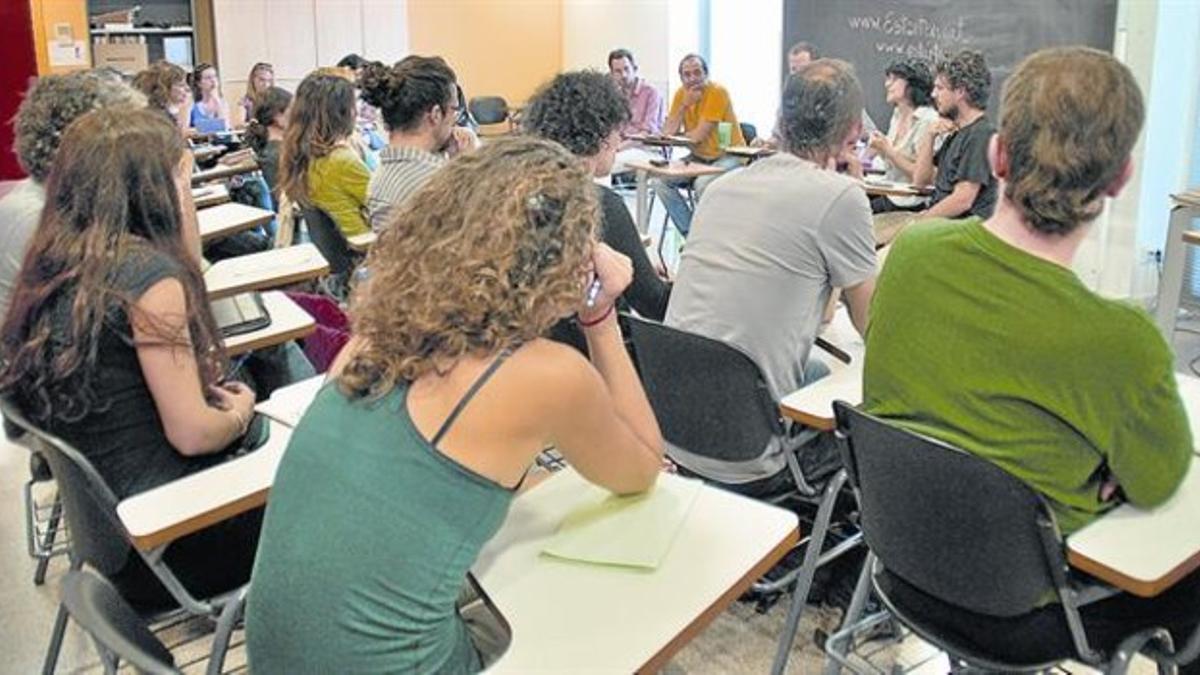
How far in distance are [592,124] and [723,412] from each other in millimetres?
907

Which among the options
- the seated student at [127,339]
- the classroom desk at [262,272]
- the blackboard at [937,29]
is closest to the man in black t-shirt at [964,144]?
the blackboard at [937,29]

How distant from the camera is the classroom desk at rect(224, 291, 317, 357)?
2.30m

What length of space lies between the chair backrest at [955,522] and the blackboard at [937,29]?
3.82 m

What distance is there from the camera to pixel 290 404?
6.34ft

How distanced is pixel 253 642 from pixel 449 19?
9.42 meters

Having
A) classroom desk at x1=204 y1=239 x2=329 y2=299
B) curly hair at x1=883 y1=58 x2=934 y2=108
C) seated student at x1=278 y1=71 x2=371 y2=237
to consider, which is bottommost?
classroom desk at x1=204 y1=239 x2=329 y2=299

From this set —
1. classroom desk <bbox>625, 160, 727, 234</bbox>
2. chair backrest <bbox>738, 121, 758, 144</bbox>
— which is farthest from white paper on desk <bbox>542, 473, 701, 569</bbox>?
chair backrest <bbox>738, 121, 758, 144</bbox>

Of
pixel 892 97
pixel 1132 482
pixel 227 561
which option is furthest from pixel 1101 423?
pixel 892 97

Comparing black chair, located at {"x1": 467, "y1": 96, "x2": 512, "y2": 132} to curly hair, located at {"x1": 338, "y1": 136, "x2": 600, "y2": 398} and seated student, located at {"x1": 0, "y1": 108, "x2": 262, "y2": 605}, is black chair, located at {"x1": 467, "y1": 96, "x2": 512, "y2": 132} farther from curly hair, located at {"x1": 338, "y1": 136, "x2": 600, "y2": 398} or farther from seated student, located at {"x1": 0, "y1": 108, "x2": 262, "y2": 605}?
curly hair, located at {"x1": 338, "y1": 136, "x2": 600, "y2": 398}

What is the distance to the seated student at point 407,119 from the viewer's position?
321 centimetres

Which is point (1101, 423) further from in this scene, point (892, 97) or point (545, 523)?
point (892, 97)

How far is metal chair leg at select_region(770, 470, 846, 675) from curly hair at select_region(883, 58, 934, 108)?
3483mm

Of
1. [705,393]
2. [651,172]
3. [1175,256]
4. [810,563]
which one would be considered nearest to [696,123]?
[651,172]

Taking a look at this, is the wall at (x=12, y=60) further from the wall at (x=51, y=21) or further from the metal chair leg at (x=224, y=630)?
the metal chair leg at (x=224, y=630)
